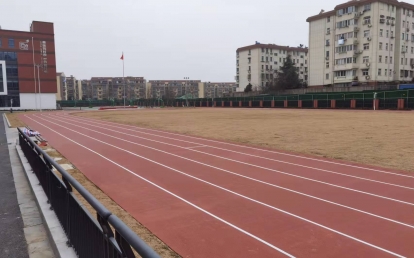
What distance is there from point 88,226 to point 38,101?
68913mm

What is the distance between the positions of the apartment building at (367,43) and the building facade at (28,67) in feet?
170

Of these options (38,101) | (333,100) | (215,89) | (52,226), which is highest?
(215,89)

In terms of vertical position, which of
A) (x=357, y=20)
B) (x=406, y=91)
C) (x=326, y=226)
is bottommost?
(x=326, y=226)

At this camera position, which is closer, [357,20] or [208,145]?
[208,145]

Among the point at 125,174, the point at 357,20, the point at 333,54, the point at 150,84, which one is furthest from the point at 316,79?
the point at 150,84

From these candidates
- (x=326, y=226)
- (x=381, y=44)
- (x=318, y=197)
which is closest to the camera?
(x=326, y=226)

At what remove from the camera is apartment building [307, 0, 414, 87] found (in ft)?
176

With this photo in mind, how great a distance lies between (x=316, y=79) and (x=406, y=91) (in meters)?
30.1

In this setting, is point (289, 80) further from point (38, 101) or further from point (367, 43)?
point (38, 101)

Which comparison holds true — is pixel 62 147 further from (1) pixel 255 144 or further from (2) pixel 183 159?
(1) pixel 255 144

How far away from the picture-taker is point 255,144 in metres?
12.4

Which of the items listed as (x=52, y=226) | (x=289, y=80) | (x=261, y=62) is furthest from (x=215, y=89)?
(x=52, y=226)

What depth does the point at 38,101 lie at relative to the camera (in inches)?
2525

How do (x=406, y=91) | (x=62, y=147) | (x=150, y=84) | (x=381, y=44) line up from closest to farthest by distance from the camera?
1. (x=62, y=147)
2. (x=406, y=91)
3. (x=381, y=44)
4. (x=150, y=84)
